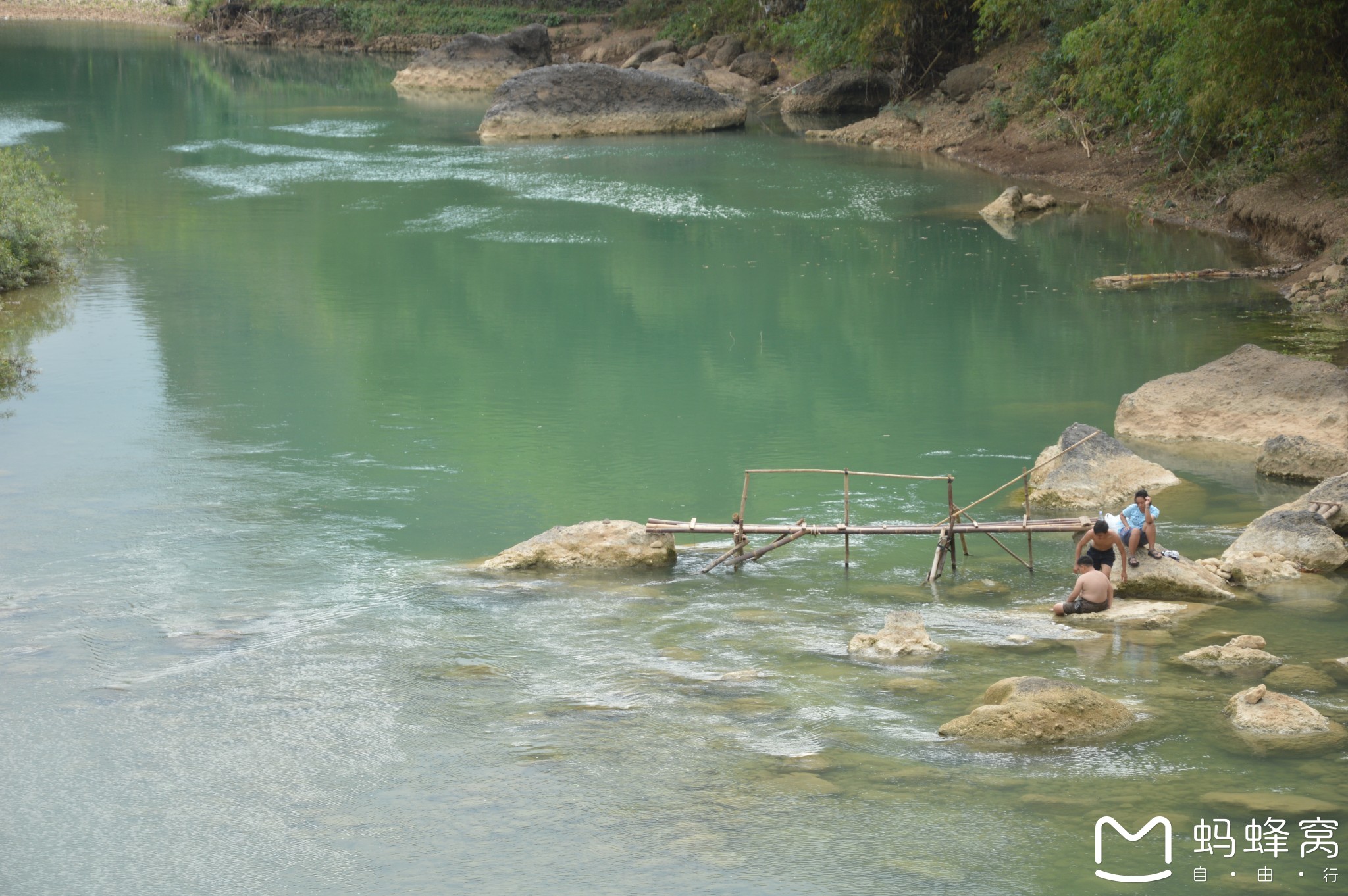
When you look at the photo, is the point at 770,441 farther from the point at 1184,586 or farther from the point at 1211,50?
the point at 1211,50

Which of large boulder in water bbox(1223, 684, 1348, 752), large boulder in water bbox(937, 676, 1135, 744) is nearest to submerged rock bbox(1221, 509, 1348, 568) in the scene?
large boulder in water bbox(1223, 684, 1348, 752)

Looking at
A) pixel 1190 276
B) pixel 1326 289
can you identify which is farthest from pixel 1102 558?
pixel 1190 276

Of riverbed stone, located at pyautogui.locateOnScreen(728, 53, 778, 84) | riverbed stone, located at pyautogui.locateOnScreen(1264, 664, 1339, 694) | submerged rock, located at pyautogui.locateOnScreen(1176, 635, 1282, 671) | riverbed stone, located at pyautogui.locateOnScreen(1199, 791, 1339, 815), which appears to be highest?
riverbed stone, located at pyautogui.locateOnScreen(728, 53, 778, 84)

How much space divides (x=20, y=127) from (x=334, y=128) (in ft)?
29.3

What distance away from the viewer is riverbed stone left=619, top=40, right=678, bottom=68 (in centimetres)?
5744

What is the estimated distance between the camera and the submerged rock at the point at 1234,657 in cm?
955

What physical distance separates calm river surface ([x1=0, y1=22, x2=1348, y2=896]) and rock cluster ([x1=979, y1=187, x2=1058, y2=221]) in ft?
2.28

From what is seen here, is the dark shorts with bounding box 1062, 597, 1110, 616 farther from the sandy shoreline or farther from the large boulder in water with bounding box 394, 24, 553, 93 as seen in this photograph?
the sandy shoreline

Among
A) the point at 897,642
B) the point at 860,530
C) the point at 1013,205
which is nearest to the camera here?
the point at 897,642

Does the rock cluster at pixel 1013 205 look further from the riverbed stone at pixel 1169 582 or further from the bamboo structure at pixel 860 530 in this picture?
the riverbed stone at pixel 1169 582

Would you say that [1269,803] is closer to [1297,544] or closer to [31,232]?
[1297,544]

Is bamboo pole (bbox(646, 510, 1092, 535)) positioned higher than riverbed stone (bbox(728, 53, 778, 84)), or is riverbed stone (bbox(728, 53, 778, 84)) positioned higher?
riverbed stone (bbox(728, 53, 778, 84))

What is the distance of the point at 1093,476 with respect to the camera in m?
13.3

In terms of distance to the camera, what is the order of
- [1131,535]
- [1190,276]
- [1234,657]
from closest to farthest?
1. [1234,657]
2. [1131,535]
3. [1190,276]
